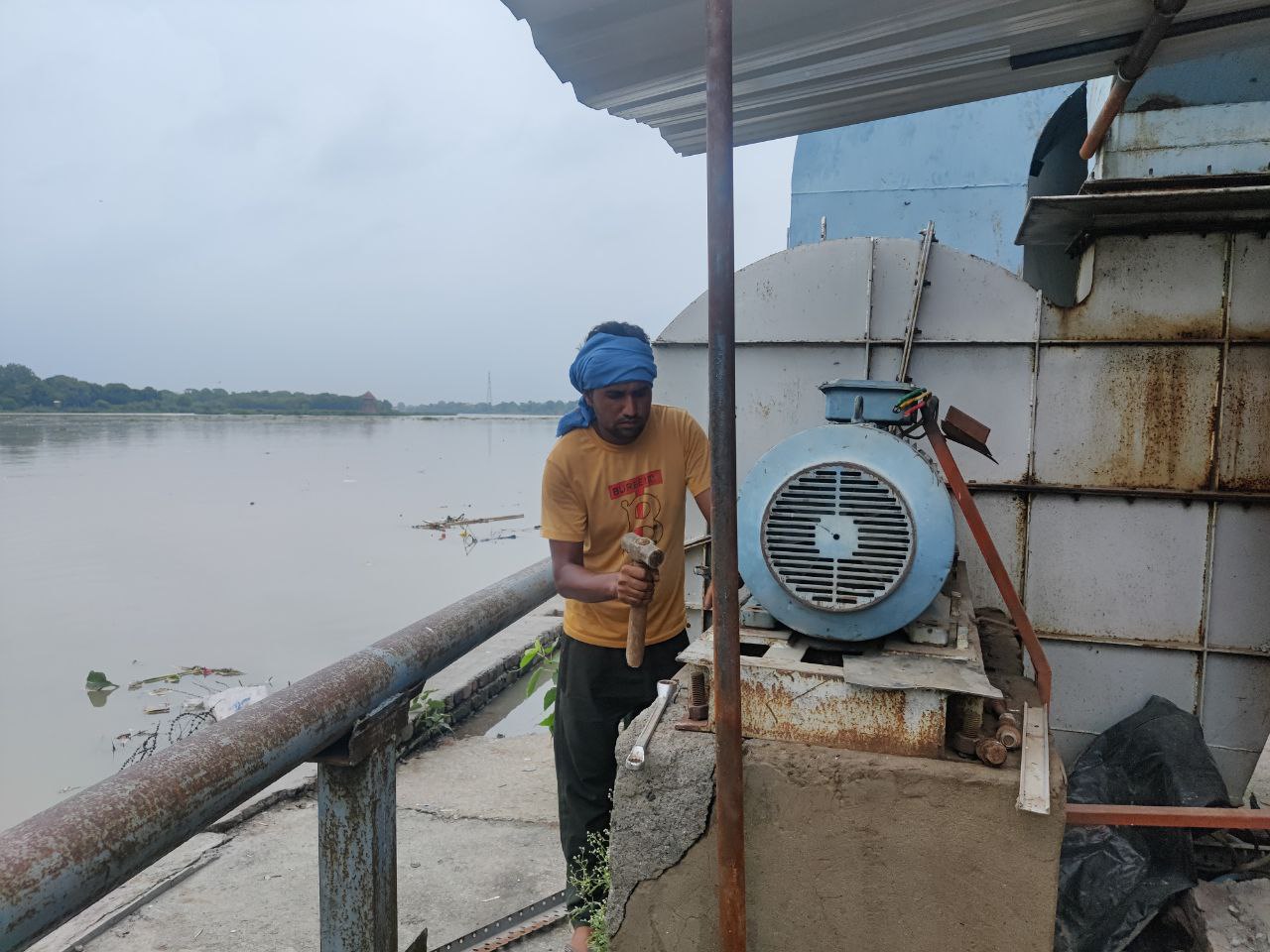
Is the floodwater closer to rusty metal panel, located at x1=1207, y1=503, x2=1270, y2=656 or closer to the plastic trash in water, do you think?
the plastic trash in water

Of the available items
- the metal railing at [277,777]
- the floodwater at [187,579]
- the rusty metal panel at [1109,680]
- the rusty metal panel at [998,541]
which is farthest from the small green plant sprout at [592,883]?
the floodwater at [187,579]

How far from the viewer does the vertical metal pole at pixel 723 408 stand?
1409 mm

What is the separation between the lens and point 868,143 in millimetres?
7082

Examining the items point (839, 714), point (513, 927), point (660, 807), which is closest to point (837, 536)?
point (839, 714)

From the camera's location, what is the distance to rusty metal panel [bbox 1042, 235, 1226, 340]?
3.68 m

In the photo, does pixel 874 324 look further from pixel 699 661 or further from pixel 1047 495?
pixel 699 661

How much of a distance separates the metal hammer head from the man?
1.26ft

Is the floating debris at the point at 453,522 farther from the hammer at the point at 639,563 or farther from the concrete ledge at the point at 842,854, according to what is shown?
the concrete ledge at the point at 842,854

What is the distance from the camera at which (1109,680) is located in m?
3.96

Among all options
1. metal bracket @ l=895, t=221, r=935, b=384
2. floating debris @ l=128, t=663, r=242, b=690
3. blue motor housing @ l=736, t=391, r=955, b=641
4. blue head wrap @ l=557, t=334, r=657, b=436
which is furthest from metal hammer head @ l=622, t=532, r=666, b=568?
floating debris @ l=128, t=663, r=242, b=690

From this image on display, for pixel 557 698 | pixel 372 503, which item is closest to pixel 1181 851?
pixel 557 698

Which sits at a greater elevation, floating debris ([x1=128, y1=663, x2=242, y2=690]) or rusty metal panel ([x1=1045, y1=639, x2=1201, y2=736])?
rusty metal panel ([x1=1045, y1=639, x2=1201, y2=736])

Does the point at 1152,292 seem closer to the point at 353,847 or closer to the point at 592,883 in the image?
the point at 592,883

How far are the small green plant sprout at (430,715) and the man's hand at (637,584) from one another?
346 cm
